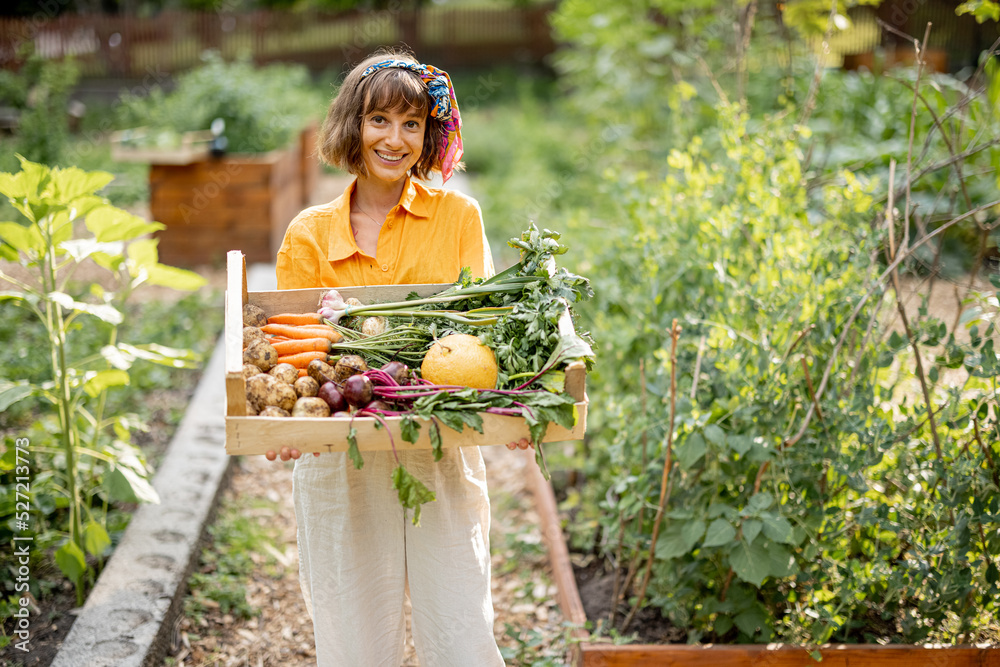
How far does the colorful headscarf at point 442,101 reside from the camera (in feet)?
7.69

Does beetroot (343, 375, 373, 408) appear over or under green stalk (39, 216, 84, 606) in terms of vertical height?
over

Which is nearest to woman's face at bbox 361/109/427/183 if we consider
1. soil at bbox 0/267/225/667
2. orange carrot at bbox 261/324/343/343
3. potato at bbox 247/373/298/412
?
orange carrot at bbox 261/324/343/343

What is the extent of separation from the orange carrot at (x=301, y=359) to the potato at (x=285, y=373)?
0.07m

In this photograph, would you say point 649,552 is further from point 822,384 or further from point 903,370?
point 903,370

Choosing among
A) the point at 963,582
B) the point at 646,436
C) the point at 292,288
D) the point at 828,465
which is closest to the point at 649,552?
the point at 646,436

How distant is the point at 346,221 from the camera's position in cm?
242

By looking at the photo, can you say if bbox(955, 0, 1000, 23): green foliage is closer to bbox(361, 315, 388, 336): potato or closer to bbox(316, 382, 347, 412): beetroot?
bbox(361, 315, 388, 336): potato

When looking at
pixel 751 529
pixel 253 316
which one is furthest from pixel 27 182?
pixel 751 529

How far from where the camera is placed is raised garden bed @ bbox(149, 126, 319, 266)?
730 cm

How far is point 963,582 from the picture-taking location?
244cm

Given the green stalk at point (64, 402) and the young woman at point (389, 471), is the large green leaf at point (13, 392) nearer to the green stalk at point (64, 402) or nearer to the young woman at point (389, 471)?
the green stalk at point (64, 402)

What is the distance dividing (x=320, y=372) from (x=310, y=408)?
0.48 ft

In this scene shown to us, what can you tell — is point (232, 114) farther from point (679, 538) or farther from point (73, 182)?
point (679, 538)

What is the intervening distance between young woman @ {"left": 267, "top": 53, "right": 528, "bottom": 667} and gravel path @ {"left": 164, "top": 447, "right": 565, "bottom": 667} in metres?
0.72
